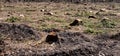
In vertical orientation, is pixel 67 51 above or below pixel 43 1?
above

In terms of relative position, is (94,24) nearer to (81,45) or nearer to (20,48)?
(81,45)

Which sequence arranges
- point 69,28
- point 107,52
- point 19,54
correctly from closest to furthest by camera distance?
point 19,54
point 107,52
point 69,28

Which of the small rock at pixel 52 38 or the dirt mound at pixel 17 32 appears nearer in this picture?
the small rock at pixel 52 38

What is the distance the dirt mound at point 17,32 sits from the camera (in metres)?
8.03

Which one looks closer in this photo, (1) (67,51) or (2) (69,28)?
(1) (67,51)

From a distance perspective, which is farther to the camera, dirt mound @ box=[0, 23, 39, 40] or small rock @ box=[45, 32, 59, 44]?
dirt mound @ box=[0, 23, 39, 40]

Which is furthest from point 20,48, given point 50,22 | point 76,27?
point 50,22

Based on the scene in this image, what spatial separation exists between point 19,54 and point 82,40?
203 centimetres

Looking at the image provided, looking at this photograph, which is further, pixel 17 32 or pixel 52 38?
pixel 17 32

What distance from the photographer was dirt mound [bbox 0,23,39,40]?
8.03 m

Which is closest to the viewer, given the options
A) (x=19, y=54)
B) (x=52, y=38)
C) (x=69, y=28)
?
(x=19, y=54)

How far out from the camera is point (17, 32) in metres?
8.25

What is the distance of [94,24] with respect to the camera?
10.9 meters

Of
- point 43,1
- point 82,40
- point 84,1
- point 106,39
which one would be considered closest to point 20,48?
point 82,40
